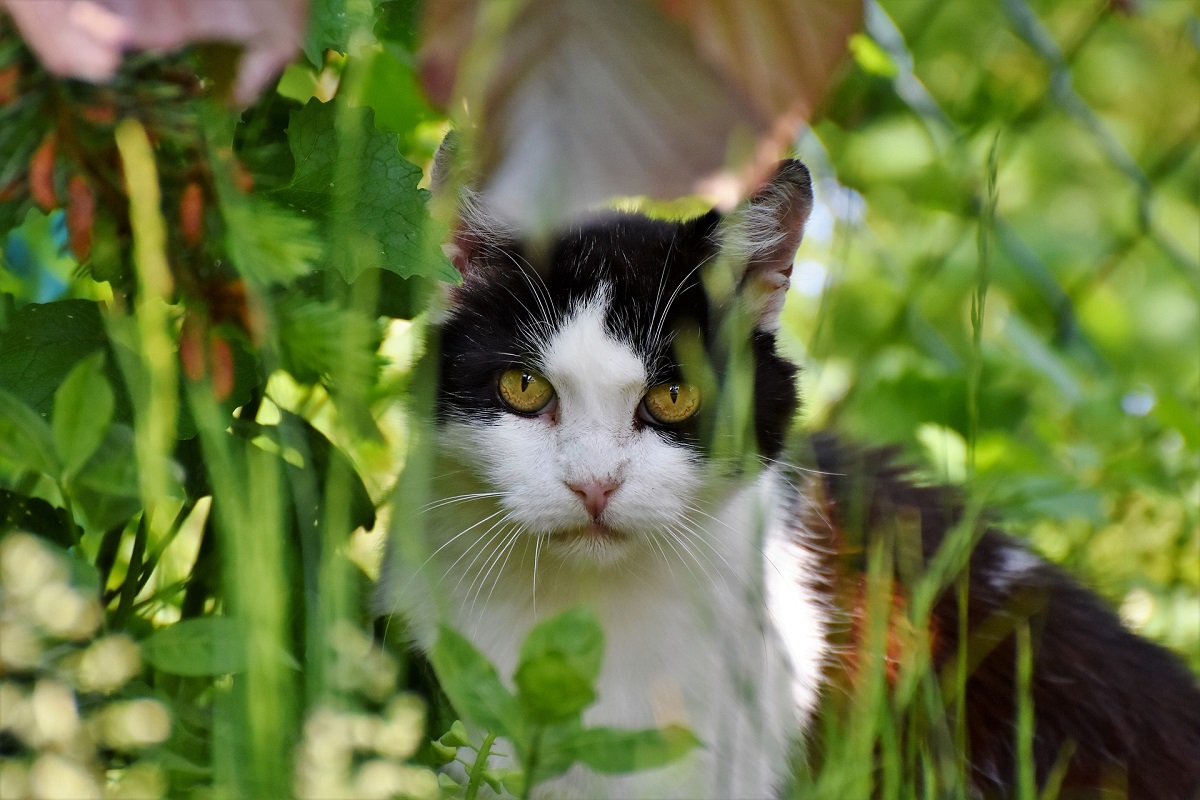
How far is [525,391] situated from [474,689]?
0.66 m

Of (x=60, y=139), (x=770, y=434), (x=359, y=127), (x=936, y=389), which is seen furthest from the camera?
(x=936, y=389)

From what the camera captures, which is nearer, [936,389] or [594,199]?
[594,199]

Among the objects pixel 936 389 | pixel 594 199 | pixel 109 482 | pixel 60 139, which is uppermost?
pixel 936 389

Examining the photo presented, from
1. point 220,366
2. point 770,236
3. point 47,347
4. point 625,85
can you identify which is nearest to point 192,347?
point 220,366

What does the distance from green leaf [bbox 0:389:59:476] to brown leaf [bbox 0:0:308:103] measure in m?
0.33

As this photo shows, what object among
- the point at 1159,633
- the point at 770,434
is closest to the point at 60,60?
the point at 770,434

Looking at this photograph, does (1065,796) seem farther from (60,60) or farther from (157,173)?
(60,60)

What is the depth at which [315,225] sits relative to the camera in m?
0.96

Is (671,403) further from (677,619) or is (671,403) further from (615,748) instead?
(615,748)

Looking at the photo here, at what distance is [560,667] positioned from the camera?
2.23ft

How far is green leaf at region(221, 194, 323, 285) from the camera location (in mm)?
741

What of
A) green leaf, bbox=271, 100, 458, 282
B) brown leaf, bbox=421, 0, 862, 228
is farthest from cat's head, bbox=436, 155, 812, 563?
brown leaf, bbox=421, 0, 862, 228

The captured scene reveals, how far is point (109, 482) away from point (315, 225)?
0.31m

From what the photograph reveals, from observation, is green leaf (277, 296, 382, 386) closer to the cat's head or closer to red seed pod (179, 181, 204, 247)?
red seed pod (179, 181, 204, 247)
